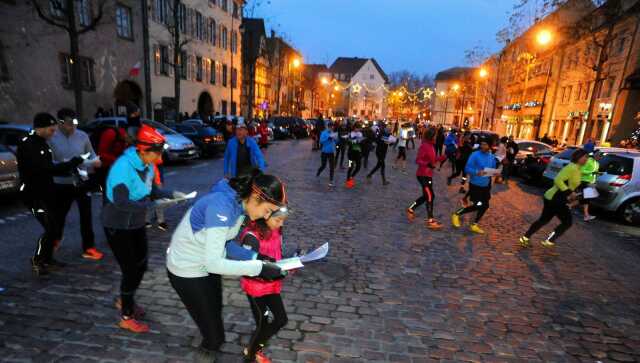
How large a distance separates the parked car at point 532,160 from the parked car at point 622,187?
4780mm

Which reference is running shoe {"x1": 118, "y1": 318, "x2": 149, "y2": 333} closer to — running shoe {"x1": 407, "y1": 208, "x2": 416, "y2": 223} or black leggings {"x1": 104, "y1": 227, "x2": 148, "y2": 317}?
black leggings {"x1": 104, "y1": 227, "x2": 148, "y2": 317}

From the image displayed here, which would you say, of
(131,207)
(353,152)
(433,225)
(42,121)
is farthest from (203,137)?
(131,207)

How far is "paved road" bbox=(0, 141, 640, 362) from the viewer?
335cm

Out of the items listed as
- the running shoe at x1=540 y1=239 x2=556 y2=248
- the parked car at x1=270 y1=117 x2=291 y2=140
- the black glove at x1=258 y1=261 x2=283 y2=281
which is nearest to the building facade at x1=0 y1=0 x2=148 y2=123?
the parked car at x1=270 y1=117 x2=291 y2=140

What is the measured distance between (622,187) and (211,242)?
10.3 meters

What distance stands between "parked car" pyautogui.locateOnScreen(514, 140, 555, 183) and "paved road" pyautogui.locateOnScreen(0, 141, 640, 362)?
7.37 metres

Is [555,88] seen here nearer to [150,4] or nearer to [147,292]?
[150,4]

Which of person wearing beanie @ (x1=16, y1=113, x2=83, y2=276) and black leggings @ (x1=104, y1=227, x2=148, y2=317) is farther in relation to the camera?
Result: person wearing beanie @ (x1=16, y1=113, x2=83, y2=276)

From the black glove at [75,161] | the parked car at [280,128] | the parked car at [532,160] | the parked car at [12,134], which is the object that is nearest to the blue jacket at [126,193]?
the black glove at [75,161]

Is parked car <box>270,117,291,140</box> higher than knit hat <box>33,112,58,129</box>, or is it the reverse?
knit hat <box>33,112,58,129</box>

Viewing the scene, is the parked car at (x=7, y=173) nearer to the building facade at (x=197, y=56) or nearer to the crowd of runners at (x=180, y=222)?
the crowd of runners at (x=180, y=222)

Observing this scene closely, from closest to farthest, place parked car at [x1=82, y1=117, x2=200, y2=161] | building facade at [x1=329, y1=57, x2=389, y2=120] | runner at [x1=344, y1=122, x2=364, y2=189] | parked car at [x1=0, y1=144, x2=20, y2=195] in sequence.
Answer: parked car at [x1=0, y1=144, x2=20, y2=195] < runner at [x1=344, y1=122, x2=364, y2=189] < parked car at [x1=82, y1=117, x2=200, y2=161] < building facade at [x1=329, y1=57, x2=389, y2=120]

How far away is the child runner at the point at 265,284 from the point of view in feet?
7.93

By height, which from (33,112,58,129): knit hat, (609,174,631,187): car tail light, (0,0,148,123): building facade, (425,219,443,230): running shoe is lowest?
(425,219,443,230): running shoe
